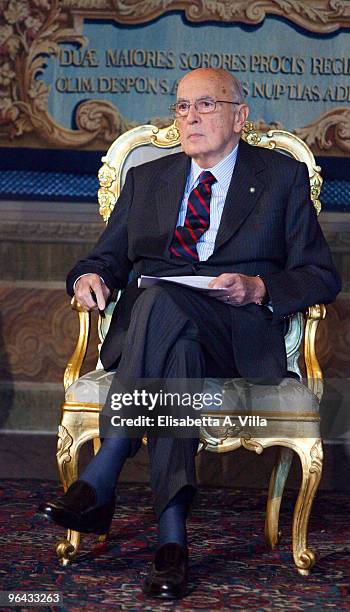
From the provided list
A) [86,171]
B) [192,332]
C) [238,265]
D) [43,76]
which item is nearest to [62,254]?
[86,171]

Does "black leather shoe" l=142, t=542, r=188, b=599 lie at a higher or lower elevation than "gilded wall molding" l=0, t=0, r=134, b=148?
lower

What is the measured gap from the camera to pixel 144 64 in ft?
15.9

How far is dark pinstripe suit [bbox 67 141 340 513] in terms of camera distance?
10.5 ft

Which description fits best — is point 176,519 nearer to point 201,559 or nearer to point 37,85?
point 201,559

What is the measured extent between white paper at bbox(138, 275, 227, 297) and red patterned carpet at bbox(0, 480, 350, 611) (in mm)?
808

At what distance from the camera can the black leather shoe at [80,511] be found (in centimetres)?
275

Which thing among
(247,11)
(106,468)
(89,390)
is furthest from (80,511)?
(247,11)

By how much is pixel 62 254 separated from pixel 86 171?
41 centimetres

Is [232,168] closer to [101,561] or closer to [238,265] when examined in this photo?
[238,265]

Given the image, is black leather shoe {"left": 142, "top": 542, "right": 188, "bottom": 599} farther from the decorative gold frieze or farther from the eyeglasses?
the decorative gold frieze


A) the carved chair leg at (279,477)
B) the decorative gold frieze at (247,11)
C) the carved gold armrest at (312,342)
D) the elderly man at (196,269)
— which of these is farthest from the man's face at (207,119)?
the decorative gold frieze at (247,11)

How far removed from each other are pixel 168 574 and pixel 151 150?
5.47 feet

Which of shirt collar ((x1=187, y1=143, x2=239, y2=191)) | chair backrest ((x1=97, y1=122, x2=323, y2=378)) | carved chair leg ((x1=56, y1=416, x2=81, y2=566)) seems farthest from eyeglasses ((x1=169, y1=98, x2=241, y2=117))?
carved chair leg ((x1=56, y1=416, x2=81, y2=566))

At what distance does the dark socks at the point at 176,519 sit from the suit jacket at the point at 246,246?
463 mm
